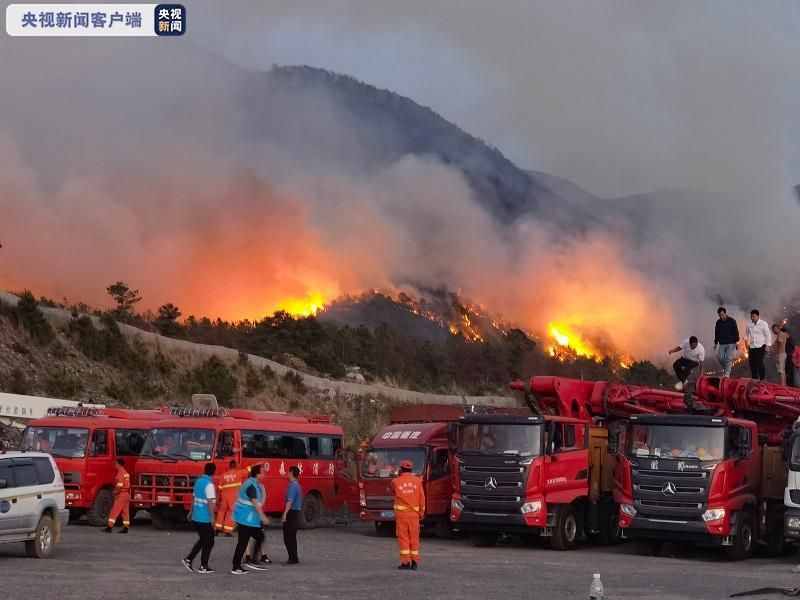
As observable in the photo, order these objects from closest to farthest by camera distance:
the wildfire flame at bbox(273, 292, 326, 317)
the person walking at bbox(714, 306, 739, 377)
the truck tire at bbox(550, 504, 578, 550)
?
1. the truck tire at bbox(550, 504, 578, 550)
2. the person walking at bbox(714, 306, 739, 377)
3. the wildfire flame at bbox(273, 292, 326, 317)

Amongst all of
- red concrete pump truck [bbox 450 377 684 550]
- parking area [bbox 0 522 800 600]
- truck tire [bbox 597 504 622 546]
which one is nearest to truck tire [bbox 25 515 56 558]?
parking area [bbox 0 522 800 600]

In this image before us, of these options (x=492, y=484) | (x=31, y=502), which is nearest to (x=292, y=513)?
(x=31, y=502)

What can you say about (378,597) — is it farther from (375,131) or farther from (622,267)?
(375,131)

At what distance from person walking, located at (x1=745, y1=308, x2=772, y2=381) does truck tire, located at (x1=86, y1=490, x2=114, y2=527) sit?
16416 millimetres

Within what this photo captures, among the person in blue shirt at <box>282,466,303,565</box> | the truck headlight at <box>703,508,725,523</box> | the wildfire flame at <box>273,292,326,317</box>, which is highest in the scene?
the wildfire flame at <box>273,292,326,317</box>

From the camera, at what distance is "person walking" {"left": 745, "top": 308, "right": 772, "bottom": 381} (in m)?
30.5

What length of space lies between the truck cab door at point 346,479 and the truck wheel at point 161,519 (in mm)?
4694

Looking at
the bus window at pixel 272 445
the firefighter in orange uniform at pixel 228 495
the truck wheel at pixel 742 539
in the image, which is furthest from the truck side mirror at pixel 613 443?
the bus window at pixel 272 445

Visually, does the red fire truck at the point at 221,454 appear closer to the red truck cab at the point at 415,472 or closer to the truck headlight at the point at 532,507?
the red truck cab at the point at 415,472

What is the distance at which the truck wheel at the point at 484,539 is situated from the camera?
91.7ft

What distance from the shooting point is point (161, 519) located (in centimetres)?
3044

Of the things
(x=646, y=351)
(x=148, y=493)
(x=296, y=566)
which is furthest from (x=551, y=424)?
(x=646, y=351)

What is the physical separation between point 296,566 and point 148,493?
903cm

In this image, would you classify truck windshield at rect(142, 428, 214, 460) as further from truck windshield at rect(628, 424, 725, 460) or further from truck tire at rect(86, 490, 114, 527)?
truck windshield at rect(628, 424, 725, 460)
